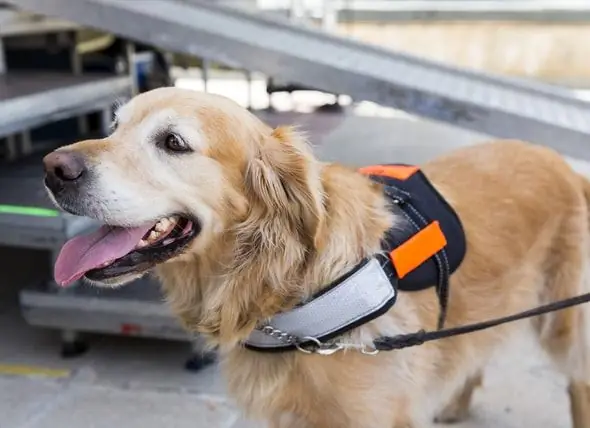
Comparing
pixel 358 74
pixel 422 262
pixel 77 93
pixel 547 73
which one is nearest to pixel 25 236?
pixel 77 93

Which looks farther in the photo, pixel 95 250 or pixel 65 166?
pixel 95 250

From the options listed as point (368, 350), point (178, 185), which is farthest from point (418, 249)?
point (178, 185)

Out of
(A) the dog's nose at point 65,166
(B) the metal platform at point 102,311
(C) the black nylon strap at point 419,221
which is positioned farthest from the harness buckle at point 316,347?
(B) the metal platform at point 102,311

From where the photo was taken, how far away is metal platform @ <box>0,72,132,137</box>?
3.31m

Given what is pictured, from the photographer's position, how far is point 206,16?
3.64 metres

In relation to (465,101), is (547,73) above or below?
below

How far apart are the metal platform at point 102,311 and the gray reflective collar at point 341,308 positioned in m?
1.31

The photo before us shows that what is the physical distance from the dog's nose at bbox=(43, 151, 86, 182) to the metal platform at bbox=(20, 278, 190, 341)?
1.50 metres

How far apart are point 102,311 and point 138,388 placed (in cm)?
35

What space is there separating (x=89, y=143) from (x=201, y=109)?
0.96 ft

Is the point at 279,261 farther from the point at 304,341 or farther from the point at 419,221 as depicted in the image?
the point at 419,221

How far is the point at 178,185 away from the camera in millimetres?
1973

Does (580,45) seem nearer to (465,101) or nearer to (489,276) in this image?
(465,101)

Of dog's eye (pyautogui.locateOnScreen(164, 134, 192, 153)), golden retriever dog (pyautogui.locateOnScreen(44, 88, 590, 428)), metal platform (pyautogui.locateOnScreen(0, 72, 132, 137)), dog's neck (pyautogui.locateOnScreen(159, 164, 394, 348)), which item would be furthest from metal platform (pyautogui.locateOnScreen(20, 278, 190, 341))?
dog's eye (pyautogui.locateOnScreen(164, 134, 192, 153))
